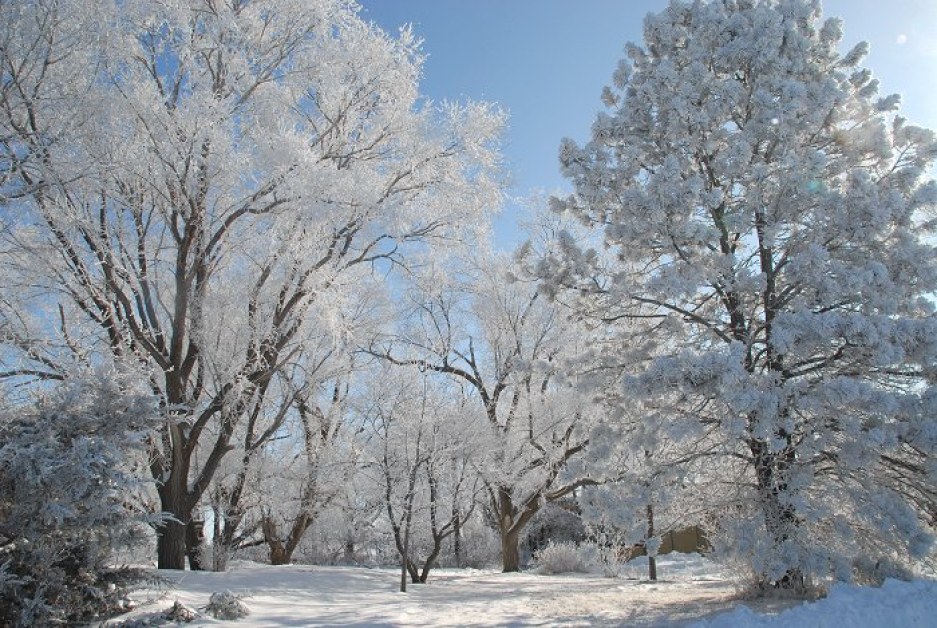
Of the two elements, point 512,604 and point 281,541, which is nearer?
point 512,604

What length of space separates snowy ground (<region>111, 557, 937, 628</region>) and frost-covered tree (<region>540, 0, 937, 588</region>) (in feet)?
3.04

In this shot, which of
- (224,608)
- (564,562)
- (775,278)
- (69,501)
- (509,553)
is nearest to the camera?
(69,501)

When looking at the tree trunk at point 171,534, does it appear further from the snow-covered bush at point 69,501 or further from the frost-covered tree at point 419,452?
the snow-covered bush at point 69,501

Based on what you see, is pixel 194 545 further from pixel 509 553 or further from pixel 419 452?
pixel 509 553

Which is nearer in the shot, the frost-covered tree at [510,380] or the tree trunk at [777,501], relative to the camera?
the tree trunk at [777,501]

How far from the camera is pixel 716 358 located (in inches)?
291

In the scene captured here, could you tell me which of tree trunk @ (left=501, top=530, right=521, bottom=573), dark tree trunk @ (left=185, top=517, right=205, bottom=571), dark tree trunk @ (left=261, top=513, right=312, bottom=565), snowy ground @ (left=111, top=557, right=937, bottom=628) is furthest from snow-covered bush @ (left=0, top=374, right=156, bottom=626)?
tree trunk @ (left=501, top=530, right=521, bottom=573)

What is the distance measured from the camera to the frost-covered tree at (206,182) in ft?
30.0

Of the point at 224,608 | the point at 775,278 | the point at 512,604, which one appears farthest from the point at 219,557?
the point at 775,278

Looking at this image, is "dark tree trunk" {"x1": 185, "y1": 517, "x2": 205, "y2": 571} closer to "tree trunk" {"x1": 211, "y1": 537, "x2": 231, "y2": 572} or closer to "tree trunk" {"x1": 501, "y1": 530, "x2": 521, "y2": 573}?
"tree trunk" {"x1": 211, "y1": 537, "x2": 231, "y2": 572}

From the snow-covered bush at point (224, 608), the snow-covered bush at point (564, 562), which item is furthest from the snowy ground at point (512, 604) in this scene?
the snow-covered bush at point (564, 562)

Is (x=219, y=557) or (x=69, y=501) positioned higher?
(x=69, y=501)

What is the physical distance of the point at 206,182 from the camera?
10.4m

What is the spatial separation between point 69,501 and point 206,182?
616 centimetres
